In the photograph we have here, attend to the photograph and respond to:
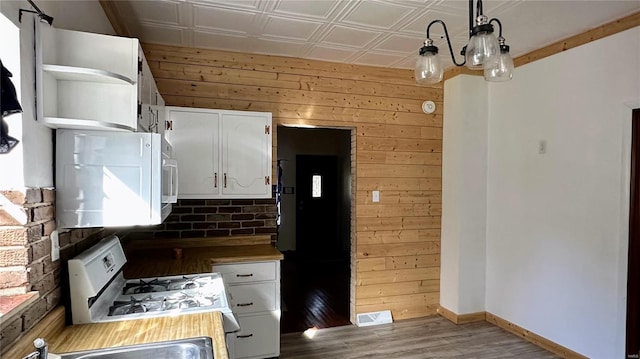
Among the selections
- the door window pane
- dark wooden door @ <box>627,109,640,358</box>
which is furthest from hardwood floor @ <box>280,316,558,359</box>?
the door window pane

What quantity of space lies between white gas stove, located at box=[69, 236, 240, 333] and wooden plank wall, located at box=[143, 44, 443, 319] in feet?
5.40

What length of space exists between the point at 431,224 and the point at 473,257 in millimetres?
517

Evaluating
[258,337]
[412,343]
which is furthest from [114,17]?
[412,343]

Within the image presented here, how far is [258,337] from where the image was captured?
2895mm

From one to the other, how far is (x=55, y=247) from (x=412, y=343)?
2815 millimetres

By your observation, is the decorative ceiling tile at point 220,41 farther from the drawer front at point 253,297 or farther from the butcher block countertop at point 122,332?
the butcher block countertop at point 122,332

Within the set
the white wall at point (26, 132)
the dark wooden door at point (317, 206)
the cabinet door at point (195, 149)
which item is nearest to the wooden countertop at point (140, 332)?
the white wall at point (26, 132)

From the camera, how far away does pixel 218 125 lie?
119 inches

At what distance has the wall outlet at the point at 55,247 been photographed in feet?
5.17

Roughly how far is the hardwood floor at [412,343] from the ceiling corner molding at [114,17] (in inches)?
110

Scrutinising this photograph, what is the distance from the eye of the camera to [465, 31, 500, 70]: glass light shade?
152 centimetres

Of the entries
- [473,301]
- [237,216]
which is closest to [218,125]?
[237,216]

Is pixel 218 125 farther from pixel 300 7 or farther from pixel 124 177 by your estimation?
pixel 124 177

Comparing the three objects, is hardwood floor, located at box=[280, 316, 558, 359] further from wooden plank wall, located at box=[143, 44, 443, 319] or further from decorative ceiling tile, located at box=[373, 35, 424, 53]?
decorative ceiling tile, located at box=[373, 35, 424, 53]
